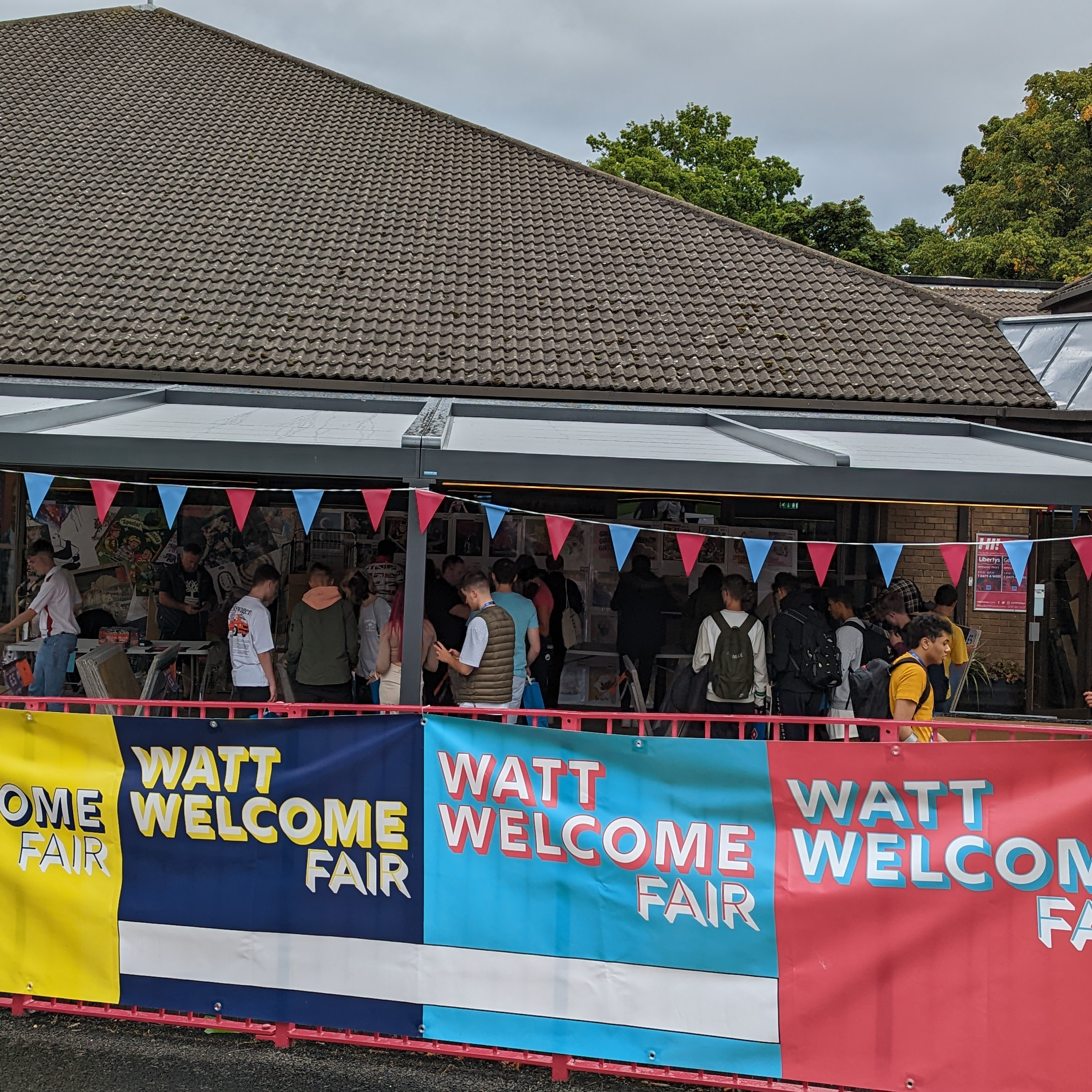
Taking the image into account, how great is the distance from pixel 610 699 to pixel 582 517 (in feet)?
6.71

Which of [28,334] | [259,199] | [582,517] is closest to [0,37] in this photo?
[259,199]

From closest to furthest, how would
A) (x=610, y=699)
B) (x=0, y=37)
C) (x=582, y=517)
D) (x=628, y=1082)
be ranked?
(x=628, y=1082), (x=610, y=699), (x=582, y=517), (x=0, y=37)

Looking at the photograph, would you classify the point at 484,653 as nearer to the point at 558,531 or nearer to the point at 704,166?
the point at 558,531

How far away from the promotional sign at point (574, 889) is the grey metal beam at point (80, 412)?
258 cm

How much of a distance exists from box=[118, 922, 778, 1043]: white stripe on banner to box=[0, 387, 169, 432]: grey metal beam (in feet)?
11.2

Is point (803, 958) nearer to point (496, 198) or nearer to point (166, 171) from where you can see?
point (496, 198)

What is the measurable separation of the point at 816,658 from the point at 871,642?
1.84ft

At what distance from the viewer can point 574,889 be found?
3.68 meters

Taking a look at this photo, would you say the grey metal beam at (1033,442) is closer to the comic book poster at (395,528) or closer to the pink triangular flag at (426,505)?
the pink triangular flag at (426,505)

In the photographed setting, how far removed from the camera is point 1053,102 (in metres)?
29.4

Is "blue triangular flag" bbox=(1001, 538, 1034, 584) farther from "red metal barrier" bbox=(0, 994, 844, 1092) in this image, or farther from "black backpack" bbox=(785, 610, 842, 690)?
"red metal barrier" bbox=(0, 994, 844, 1092)

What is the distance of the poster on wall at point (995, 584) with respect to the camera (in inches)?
520

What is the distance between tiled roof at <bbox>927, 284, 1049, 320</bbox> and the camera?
51.1 feet

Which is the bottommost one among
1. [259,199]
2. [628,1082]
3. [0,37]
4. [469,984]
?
[628,1082]
